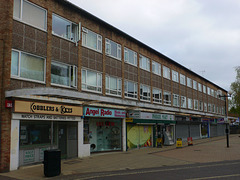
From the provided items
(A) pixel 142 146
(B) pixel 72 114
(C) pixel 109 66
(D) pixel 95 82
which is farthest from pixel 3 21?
(A) pixel 142 146

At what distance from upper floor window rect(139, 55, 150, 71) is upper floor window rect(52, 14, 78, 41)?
29.8ft

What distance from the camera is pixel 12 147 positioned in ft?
Result: 38.1

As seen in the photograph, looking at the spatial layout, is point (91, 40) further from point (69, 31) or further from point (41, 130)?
point (41, 130)

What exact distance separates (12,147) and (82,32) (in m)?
8.73

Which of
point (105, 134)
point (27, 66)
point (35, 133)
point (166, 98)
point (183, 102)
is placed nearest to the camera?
point (27, 66)

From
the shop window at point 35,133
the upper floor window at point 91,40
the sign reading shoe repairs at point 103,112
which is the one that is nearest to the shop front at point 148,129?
the sign reading shoe repairs at point 103,112

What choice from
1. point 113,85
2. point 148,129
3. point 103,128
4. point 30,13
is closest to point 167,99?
point 148,129

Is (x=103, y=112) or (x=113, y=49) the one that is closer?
(x=103, y=112)

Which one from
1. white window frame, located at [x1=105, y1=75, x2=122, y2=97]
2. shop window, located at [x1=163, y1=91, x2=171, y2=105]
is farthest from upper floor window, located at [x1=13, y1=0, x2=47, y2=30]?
shop window, located at [x1=163, y1=91, x2=171, y2=105]

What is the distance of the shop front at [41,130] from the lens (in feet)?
39.1

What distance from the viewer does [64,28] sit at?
52.1ft

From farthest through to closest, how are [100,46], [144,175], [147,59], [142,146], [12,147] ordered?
[147,59] < [142,146] < [100,46] < [12,147] < [144,175]

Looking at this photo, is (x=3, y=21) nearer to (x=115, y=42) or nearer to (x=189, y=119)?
A: (x=115, y=42)

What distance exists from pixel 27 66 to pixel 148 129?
14455mm
